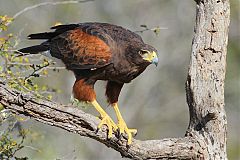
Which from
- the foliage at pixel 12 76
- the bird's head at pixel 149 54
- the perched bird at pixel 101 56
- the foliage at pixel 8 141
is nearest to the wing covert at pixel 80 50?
the perched bird at pixel 101 56

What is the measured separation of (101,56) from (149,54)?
525mm

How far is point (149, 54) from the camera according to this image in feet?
20.9

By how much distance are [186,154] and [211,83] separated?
0.70 m

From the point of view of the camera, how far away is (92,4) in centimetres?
2123

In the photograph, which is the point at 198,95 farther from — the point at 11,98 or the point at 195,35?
the point at 11,98

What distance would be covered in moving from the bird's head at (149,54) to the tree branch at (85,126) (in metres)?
0.92

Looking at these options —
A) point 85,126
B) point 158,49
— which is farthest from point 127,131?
point 158,49

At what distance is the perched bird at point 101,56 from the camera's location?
21.2 feet

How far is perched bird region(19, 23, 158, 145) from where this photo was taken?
647cm

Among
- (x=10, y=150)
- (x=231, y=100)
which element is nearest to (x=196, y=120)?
(x=10, y=150)

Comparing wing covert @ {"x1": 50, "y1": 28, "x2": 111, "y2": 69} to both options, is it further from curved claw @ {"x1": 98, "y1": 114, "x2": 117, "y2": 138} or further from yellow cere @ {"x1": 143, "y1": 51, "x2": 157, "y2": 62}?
curved claw @ {"x1": 98, "y1": 114, "x2": 117, "y2": 138}

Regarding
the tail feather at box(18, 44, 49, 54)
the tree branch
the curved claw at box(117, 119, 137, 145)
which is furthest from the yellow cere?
the tail feather at box(18, 44, 49, 54)

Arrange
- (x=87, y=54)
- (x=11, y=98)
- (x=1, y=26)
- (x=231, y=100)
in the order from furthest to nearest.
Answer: (x=231, y=100)
(x=87, y=54)
(x=1, y=26)
(x=11, y=98)

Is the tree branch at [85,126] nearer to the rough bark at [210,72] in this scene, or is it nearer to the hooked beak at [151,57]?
the rough bark at [210,72]
